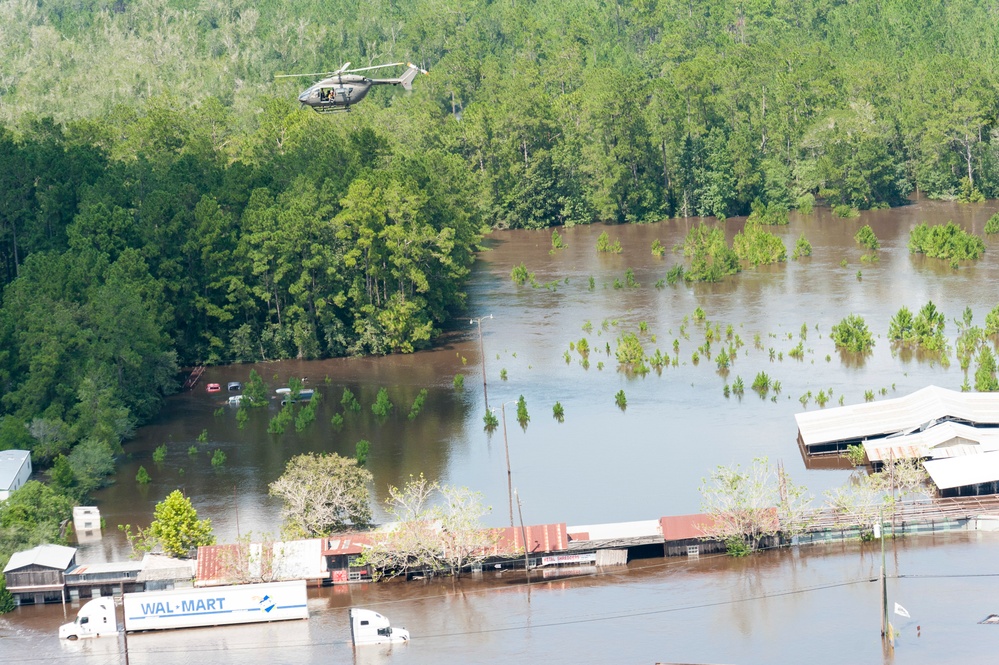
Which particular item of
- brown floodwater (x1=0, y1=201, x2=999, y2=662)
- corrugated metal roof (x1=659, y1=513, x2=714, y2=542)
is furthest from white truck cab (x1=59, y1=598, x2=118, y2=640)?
corrugated metal roof (x1=659, y1=513, x2=714, y2=542)

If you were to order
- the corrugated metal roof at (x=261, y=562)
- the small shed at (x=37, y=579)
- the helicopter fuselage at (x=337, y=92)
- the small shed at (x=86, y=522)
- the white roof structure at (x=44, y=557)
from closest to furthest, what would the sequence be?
the corrugated metal roof at (x=261, y=562) < the small shed at (x=37, y=579) < the white roof structure at (x=44, y=557) < the small shed at (x=86, y=522) < the helicopter fuselage at (x=337, y=92)

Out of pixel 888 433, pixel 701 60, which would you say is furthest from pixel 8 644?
pixel 701 60

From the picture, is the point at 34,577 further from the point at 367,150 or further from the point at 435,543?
the point at 367,150

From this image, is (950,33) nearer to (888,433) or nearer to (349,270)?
(349,270)

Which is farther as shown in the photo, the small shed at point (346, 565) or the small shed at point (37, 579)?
the small shed at point (346, 565)

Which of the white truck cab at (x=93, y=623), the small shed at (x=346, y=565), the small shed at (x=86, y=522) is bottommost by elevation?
the white truck cab at (x=93, y=623)

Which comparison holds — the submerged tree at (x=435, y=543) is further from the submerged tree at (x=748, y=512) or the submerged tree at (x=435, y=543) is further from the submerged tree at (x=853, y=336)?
the submerged tree at (x=853, y=336)

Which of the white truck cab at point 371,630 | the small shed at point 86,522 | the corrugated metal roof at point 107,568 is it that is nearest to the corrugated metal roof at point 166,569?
the corrugated metal roof at point 107,568
